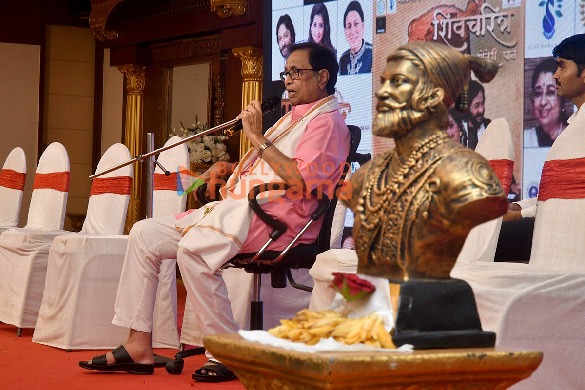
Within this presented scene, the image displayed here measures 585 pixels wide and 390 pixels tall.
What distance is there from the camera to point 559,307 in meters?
2.33

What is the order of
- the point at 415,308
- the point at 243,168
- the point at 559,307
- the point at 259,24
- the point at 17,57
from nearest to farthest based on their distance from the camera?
the point at 415,308 < the point at 559,307 < the point at 243,168 < the point at 259,24 < the point at 17,57

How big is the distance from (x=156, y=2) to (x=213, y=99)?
127 centimetres

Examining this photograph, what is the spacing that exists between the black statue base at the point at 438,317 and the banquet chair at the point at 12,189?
4400 mm

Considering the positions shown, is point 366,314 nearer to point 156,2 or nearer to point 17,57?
point 156,2

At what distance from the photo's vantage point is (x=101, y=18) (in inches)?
337

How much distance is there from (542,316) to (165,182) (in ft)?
7.47

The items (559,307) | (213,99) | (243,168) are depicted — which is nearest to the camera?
(559,307)

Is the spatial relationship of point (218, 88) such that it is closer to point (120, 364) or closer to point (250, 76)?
point (250, 76)

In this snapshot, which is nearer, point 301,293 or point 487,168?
point 487,168

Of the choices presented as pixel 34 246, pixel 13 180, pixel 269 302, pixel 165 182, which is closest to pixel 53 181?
pixel 34 246

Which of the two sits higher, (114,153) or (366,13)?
(366,13)

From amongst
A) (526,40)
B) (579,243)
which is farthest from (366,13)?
(579,243)

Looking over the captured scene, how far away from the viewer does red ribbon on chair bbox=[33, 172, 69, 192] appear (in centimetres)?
484

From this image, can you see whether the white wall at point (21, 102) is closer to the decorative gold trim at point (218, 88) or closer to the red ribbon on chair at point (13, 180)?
the decorative gold trim at point (218, 88)
